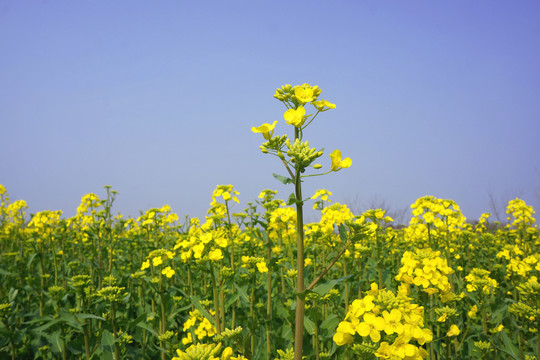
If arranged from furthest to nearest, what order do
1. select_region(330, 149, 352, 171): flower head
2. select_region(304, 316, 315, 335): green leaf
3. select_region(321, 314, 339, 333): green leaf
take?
Result: 1. select_region(321, 314, 339, 333): green leaf
2. select_region(304, 316, 315, 335): green leaf
3. select_region(330, 149, 352, 171): flower head


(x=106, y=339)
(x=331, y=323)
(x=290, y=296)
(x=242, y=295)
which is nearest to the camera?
(x=106, y=339)

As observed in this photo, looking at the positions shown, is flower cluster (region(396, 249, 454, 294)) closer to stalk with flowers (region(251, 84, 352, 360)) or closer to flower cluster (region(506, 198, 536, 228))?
stalk with flowers (region(251, 84, 352, 360))

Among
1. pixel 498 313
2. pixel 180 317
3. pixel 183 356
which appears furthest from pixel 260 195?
pixel 183 356

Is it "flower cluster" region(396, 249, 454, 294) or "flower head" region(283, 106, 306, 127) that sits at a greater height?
"flower head" region(283, 106, 306, 127)

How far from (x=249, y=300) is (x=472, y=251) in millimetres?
6207

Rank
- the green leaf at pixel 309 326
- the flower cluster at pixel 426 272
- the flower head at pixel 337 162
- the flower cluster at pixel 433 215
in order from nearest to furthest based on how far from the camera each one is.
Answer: the flower head at pixel 337 162 → the flower cluster at pixel 426 272 → the green leaf at pixel 309 326 → the flower cluster at pixel 433 215

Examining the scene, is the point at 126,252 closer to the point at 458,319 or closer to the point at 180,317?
the point at 180,317

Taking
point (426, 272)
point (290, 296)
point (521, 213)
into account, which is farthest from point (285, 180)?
point (521, 213)

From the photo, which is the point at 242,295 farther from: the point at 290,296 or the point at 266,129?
the point at 266,129

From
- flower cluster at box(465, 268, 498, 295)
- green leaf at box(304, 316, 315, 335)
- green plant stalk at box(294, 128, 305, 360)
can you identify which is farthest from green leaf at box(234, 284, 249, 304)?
flower cluster at box(465, 268, 498, 295)

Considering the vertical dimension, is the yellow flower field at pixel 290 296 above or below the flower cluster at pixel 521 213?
below

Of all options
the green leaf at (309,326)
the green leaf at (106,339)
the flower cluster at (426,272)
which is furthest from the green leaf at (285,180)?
the green leaf at (106,339)

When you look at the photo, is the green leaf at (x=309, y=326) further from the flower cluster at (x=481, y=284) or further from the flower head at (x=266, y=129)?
the flower head at (x=266, y=129)

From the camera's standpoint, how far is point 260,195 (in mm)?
4898
